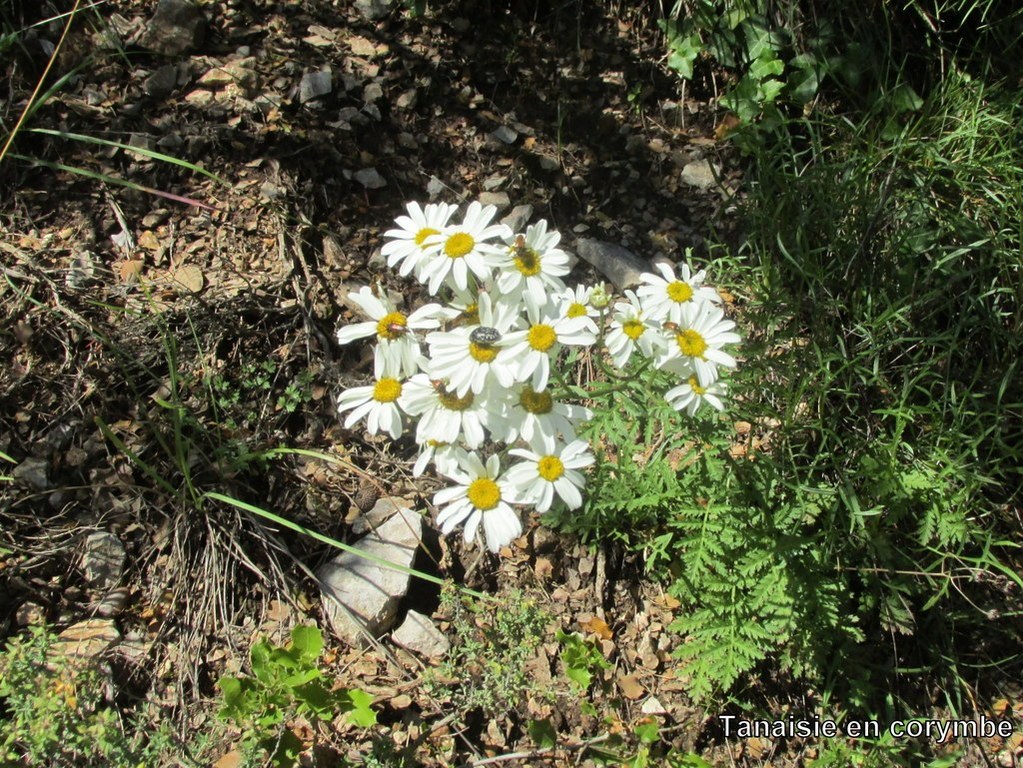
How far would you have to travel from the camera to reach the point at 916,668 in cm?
238

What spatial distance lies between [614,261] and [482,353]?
5.24ft

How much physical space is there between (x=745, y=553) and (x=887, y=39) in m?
2.23

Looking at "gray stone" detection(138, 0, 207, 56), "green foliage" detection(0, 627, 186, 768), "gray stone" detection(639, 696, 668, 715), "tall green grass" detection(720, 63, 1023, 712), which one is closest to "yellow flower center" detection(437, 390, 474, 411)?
"tall green grass" detection(720, 63, 1023, 712)

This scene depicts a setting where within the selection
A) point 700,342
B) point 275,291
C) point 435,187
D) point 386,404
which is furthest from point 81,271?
point 700,342

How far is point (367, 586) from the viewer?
234 cm

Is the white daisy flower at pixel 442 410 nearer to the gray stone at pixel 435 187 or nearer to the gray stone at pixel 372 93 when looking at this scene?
the gray stone at pixel 435 187

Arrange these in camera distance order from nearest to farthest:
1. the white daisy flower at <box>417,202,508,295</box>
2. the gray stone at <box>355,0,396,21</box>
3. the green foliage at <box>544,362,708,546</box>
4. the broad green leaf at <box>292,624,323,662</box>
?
the white daisy flower at <box>417,202,508,295</box>
the broad green leaf at <box>292,624,323,662</box>
the green foliage at <box>544,362,708,546</box>
the gray stone at <box>355,0,396,21</box>

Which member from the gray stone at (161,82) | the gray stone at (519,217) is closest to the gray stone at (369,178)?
the gray stone at (519,217)

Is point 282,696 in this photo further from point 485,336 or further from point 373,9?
point 373,9

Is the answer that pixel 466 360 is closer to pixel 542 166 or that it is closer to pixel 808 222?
pixel 808 222

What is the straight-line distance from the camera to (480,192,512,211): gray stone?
3.11 meters

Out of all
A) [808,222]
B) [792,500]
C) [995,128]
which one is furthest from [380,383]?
[995,128]

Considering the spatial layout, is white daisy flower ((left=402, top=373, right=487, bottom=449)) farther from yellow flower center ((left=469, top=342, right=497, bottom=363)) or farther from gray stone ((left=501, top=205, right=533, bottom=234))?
gray stone ((left=501, top=205, right=533, bottom=234))

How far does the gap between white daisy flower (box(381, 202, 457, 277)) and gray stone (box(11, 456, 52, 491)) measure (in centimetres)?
138
